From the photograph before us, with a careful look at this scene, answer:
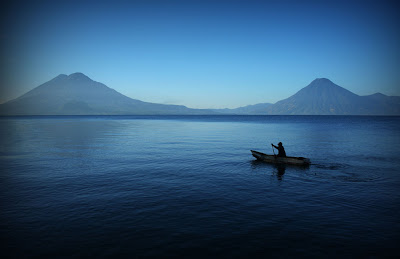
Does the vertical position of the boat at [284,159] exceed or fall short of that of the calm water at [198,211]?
it exceeds it

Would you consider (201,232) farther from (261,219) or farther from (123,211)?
(123,211)

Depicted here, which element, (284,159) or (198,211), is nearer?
(198,211)

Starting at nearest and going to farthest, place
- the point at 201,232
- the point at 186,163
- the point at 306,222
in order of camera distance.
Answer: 1. the point at 201,232
2. the point at 306,222
3. the point at 186,163

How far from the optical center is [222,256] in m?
9.18

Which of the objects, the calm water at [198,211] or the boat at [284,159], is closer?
the calm water at [198,211]

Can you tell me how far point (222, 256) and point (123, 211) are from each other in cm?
689

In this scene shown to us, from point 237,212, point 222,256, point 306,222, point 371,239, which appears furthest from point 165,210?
point 371,239

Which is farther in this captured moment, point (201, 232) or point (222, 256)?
point (201, 232)

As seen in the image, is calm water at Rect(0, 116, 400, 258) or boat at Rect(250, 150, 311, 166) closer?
calm water at Rect(0, 116, 400, 258)

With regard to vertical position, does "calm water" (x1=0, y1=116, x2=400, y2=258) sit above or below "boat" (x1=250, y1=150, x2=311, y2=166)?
below

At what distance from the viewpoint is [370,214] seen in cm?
1321

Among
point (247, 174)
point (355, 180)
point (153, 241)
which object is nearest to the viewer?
point (153, 241)

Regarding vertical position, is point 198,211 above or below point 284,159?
below

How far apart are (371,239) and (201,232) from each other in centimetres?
800
